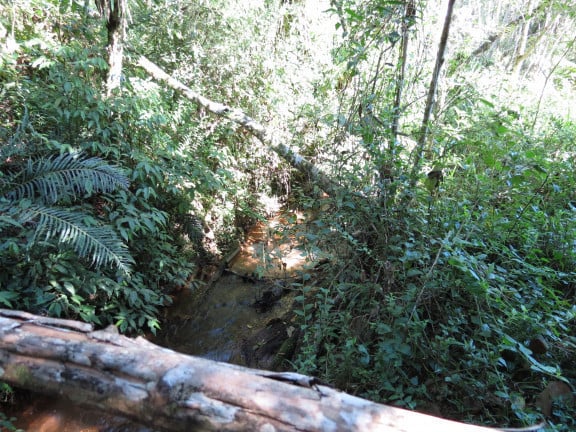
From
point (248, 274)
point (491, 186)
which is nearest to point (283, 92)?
point (248, 274)

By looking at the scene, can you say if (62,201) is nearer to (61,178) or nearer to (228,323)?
(61,178)

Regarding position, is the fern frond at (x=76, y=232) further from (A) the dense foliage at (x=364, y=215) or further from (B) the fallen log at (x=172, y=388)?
(B) the fallen log at (x=172, y=388)

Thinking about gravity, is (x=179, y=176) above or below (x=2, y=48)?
below

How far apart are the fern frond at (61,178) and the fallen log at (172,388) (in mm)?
1681

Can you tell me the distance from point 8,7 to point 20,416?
3.43 m

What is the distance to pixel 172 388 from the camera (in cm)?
109

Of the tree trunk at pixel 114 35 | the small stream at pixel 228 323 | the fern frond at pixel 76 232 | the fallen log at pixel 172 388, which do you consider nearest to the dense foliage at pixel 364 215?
the fern frond at pixel 76 232

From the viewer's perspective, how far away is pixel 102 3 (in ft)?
10.8

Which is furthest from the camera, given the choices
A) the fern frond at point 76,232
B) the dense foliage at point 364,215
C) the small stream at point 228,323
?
the small stream at point 228,323

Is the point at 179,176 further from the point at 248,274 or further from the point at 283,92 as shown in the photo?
the point at 283,92

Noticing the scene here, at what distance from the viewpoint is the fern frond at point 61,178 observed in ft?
8.95

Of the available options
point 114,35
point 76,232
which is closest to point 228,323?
point 76,232

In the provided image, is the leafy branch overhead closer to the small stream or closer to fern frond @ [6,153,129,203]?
fern frond @ [6,153,129,203]

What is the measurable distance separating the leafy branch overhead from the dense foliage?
2 centimetres
